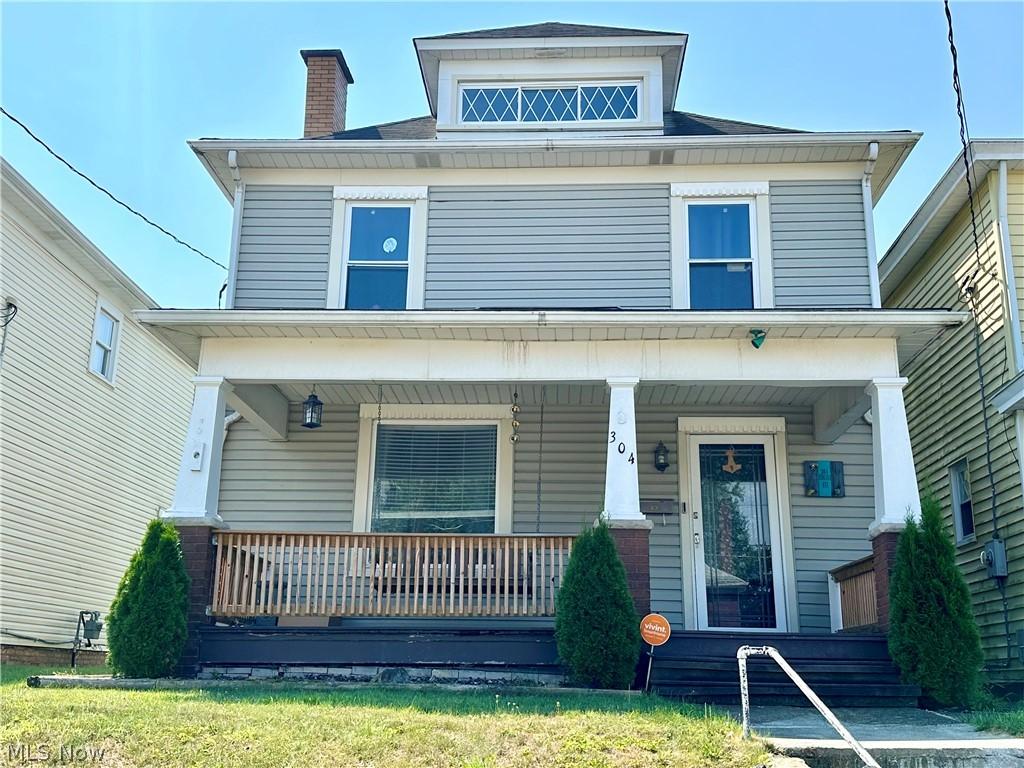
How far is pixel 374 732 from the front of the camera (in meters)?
5.57

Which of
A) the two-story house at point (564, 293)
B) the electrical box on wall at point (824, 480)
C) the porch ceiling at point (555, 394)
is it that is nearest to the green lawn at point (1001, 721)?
the two-story house at point (564, 293)

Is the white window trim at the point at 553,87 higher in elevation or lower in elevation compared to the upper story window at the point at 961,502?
higher

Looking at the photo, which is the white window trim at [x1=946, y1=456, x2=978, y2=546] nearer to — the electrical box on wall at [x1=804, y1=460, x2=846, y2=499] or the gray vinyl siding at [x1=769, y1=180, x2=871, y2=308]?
the electrical box on wall at [x1=804, y1=460, x2=846, y2=499]

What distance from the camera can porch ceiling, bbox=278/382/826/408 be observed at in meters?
10.2

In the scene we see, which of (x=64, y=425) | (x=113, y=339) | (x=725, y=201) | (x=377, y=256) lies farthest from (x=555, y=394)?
(x=113, y=339)

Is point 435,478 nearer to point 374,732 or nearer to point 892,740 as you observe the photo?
point 374,732

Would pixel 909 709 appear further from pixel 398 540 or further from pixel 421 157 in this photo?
pixel 421 157

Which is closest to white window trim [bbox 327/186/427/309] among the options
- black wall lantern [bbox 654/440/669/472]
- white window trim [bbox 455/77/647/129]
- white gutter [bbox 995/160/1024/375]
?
white window trim [bbox 455/77/647/129]

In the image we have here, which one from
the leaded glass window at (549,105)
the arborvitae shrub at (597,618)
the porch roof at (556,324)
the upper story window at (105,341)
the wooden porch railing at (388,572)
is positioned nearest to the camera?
the arborvitae shrub at (597,618)

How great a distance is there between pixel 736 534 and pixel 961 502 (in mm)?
2784

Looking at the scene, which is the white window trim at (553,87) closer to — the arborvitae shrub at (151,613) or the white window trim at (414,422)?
the white window trim at (414,422)

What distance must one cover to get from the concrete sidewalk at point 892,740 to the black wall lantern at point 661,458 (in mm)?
3700

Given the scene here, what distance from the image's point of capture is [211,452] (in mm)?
8914

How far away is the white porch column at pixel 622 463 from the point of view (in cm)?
855
